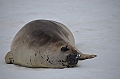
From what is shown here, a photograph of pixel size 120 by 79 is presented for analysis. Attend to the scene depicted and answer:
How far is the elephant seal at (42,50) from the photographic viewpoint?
4.44 m

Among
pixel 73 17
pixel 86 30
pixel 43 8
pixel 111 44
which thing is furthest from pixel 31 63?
pixel 43 8

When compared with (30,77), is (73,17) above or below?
above

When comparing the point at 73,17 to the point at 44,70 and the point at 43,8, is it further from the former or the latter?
the point at 44,70

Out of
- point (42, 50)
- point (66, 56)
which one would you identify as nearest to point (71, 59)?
point (66, 56)

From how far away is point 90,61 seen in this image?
15.8 feet

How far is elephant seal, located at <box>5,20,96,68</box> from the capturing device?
→ 4441 mm

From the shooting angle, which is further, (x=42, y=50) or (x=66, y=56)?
(x=42, y=50)

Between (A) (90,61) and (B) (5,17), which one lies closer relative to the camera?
(A) (90,61)

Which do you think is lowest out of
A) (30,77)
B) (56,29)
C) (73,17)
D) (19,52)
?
(30,77)

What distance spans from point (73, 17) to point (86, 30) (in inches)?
57.3

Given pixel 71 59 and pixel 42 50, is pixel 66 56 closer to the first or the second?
pixel 71 59

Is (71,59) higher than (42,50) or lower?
lower

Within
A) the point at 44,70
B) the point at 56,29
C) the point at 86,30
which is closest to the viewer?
the point at 44,70

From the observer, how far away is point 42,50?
4.54 metres
